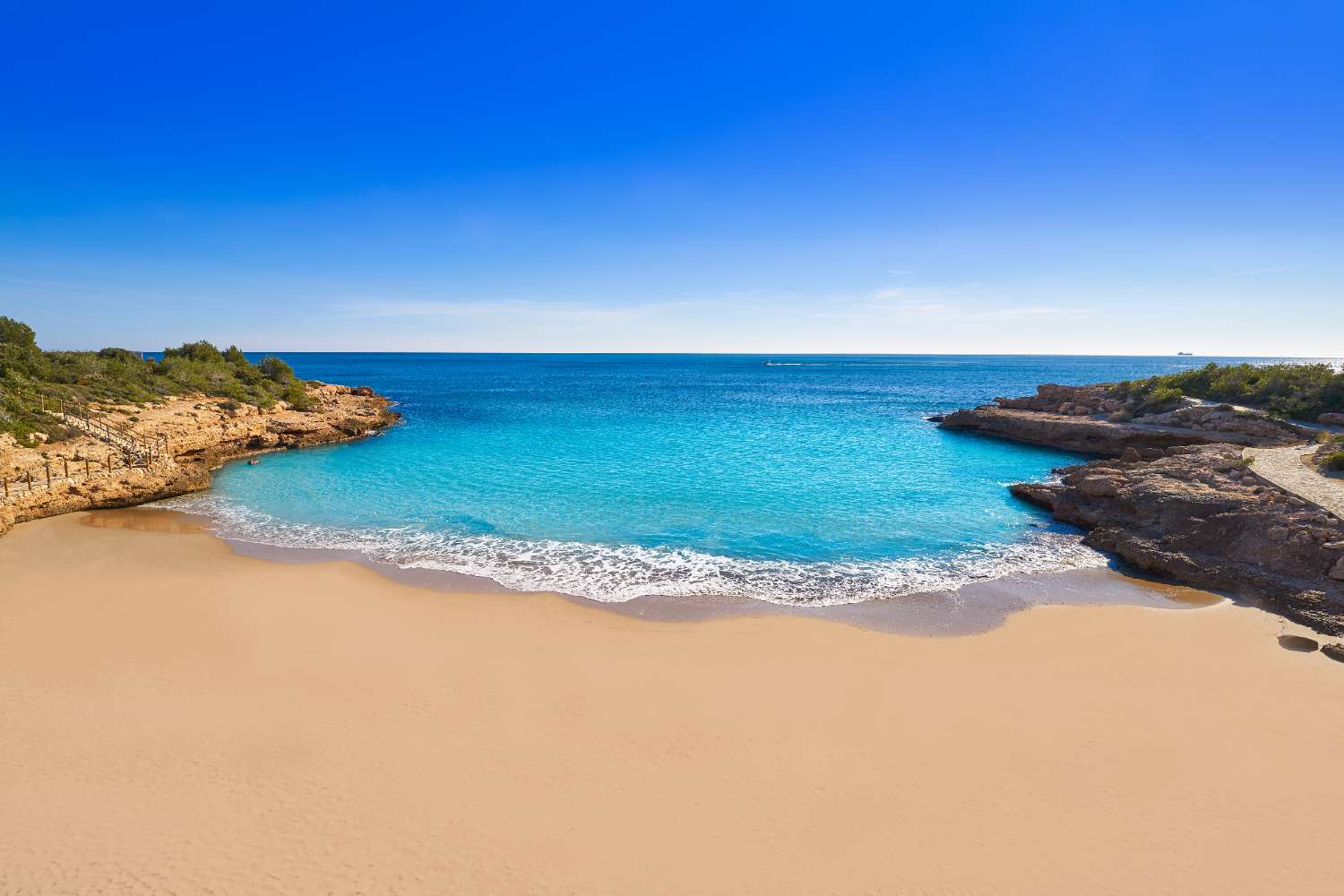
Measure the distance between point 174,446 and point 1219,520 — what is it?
41.5 meters

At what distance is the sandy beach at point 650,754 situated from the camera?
23.0ft

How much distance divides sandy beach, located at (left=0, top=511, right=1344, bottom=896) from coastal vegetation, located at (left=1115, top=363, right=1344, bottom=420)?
28.8 metres

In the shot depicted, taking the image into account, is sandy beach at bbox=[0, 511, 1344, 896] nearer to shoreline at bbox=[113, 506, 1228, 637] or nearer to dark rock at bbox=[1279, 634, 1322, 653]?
dark rock at bbox=[1279, 634, 1322, 653]

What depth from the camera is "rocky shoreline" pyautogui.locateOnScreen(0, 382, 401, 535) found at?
803 inches

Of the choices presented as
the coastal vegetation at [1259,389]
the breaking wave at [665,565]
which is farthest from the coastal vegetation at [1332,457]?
the coastal vegetation at [1259,389]

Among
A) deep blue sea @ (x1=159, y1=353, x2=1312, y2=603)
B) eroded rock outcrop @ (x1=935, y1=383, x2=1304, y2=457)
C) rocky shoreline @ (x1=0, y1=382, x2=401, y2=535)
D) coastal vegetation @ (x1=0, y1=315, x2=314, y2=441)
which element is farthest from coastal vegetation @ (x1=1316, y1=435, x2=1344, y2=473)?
coastal vegetation @ (x1=0, y1=315, x2=314, y2=441)

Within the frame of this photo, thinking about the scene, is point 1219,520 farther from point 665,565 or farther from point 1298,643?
point 665,565

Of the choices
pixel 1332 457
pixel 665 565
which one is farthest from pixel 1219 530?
pixel 665 565

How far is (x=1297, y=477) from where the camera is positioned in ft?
63.2

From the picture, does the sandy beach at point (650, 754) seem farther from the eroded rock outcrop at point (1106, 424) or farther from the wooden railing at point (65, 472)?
the eroded rock outcrop at point (1106, 424)

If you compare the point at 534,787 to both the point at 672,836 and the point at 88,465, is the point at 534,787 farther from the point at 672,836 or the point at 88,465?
the point at 88,465

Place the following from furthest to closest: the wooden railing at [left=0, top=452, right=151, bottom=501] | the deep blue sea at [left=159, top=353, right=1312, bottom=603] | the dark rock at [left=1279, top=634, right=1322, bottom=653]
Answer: the wooden railing at [left=0, top=452, right=151, bottom=501] < the deep blue sea at [left=159, top=353, right=1312, bottom=603] < the dark rock at [left=1279, top=634, right=1322, bottom=653]

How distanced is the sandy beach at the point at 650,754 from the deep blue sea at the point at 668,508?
3015 mm

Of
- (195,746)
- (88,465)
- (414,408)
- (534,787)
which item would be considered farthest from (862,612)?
(414,408)
